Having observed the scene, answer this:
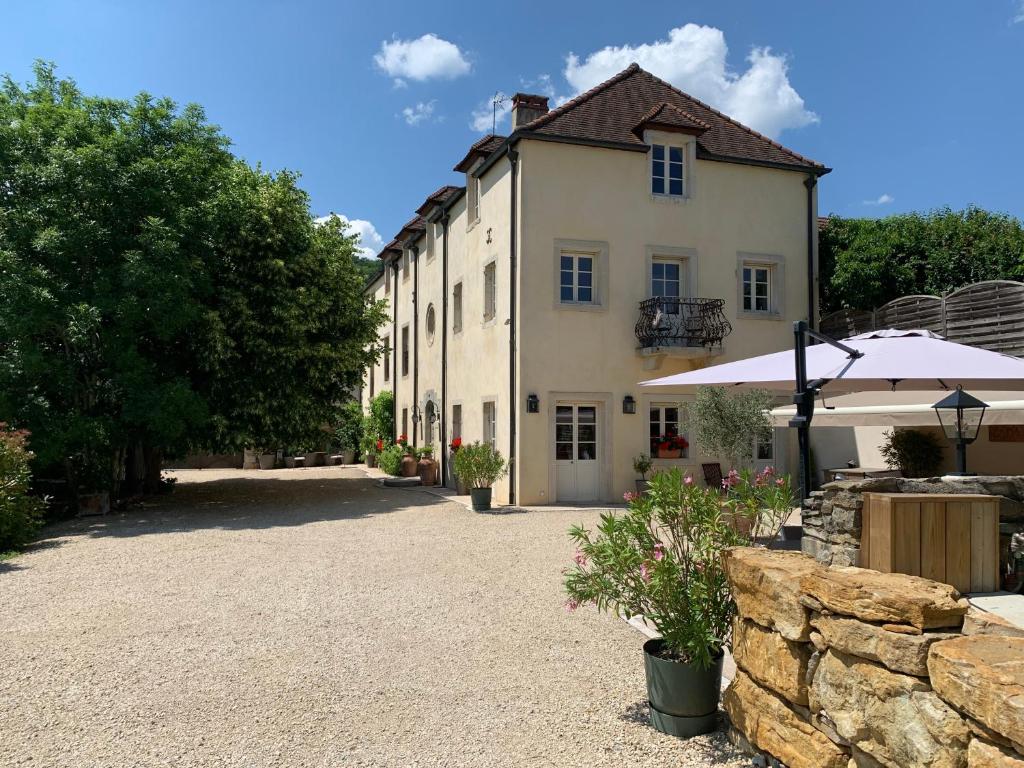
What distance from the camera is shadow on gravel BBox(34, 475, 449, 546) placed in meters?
13.1

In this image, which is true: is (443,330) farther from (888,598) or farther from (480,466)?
(888,598)

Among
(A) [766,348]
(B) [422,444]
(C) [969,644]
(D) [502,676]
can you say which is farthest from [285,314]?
(C) [969,644]

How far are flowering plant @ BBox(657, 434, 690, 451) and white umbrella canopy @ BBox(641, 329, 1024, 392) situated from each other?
271 inches

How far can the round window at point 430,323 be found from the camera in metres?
22.5

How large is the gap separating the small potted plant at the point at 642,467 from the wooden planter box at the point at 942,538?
11.3 metres

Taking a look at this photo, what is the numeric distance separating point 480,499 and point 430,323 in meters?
9.54

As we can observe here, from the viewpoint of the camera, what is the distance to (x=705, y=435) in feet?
42.0

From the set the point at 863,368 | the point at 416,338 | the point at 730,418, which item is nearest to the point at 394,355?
the point at 416,338

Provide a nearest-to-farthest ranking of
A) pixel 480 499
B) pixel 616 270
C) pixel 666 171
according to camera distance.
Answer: pixel 480 499 → pixel 616 270 → pixel 666 171

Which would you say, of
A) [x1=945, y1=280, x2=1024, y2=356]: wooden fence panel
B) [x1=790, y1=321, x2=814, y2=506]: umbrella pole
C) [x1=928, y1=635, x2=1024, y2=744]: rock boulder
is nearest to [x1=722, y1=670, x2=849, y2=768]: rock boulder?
[x1=928, y1=635, x2=1024, y2=744]: rock boulder

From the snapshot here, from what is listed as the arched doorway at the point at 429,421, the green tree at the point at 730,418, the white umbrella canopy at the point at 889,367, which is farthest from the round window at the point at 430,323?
the white umbrella canopy at the point at 889,367

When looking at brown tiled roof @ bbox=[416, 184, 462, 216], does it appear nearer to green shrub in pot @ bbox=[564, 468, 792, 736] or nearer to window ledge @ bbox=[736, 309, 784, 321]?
window ledge @ bbox=[736, 309, 784, 321]

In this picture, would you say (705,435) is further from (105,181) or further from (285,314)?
(105,181)

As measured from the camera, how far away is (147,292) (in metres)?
13.6
